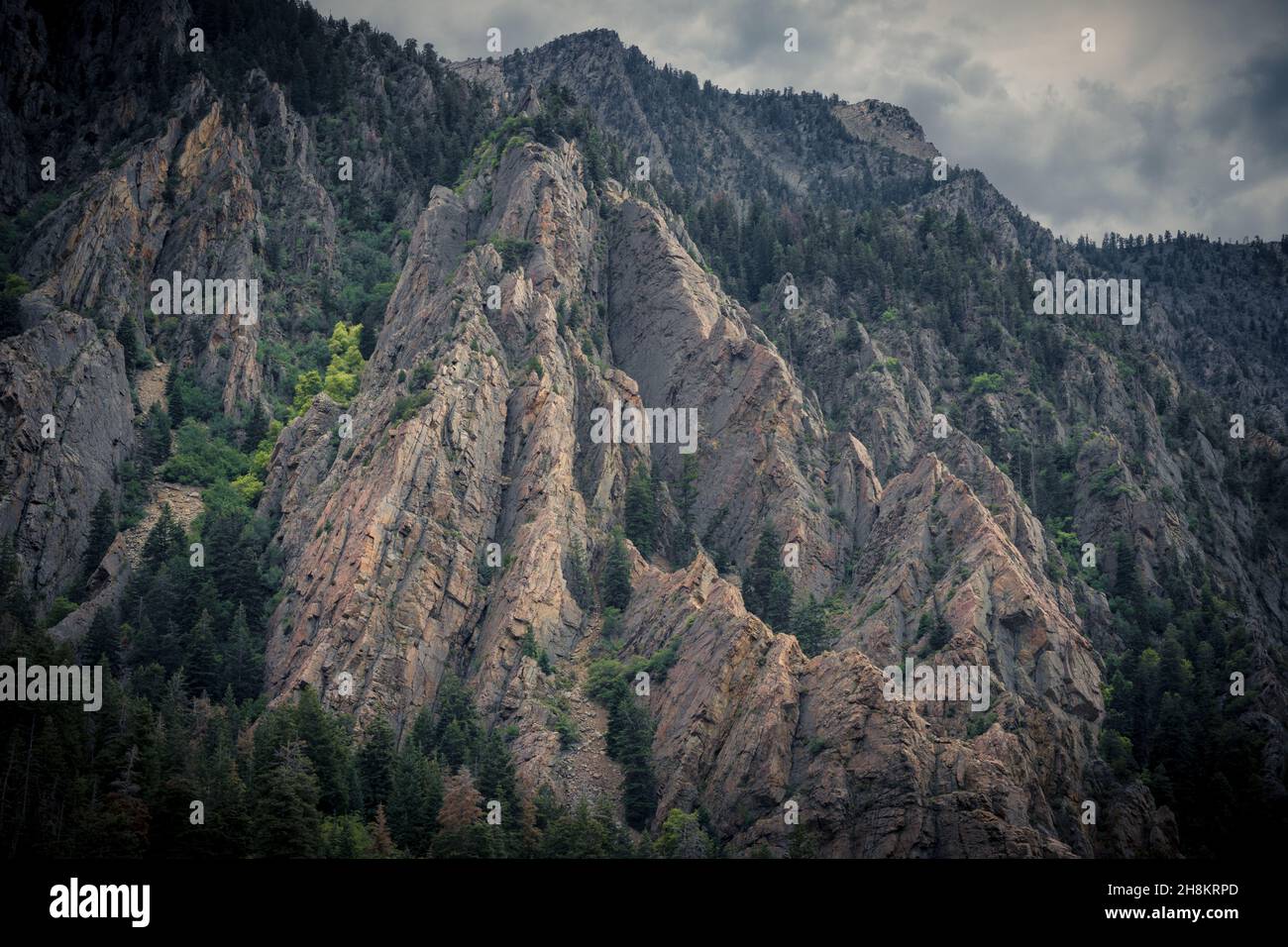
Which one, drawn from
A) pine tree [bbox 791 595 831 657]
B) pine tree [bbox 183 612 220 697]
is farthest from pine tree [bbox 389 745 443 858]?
pine tree [bbox 791 595 831 657]

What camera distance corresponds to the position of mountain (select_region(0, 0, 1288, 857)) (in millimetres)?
92688

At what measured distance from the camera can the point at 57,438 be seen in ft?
392

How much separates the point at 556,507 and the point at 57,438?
41483 millimetres

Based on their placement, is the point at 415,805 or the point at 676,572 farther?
the point at 676,572

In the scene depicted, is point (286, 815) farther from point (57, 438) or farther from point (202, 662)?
point (57, 438)

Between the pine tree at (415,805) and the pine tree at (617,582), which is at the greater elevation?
the pine tree at (617,582)

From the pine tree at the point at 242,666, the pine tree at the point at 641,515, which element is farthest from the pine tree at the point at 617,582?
the pine tree at the point at 242,666

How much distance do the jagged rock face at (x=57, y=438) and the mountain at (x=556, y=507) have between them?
36 centimetres

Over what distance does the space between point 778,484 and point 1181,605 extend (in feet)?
124

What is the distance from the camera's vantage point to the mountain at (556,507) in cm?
9269

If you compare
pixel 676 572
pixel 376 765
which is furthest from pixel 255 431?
pixel 376 765

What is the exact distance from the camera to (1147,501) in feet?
456

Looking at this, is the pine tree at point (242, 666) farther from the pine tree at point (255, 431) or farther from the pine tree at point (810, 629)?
the pine tree at point (810, 629)

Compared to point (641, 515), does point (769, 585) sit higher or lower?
lower
